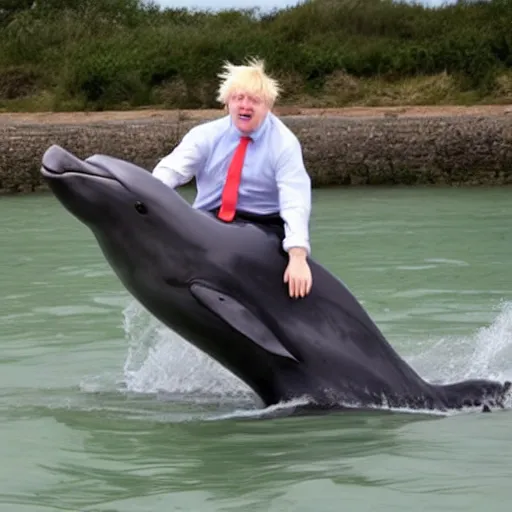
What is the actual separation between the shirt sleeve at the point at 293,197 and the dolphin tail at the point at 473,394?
1071mm

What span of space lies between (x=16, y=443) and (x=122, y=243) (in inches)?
45.8

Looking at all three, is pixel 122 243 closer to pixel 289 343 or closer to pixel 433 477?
pixel 289 343

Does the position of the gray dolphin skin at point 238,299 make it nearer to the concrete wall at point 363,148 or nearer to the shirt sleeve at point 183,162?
the shirt sleeve at point 183,162

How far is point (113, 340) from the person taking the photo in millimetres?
10961

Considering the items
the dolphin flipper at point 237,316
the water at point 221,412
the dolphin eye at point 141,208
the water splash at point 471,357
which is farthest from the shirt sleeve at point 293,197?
the water splash at point 471,357

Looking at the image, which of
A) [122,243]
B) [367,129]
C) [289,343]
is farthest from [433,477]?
[367,129]

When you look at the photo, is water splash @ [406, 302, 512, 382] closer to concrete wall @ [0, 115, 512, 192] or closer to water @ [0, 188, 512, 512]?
water @ [0, 188, 512, 512]

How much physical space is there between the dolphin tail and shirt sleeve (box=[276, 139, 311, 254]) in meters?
1.07

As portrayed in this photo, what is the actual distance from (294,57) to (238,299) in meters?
23.8

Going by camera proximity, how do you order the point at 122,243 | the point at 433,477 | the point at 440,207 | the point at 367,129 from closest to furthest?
the point at 433,477, the point at 122,243, the point at 440,207, the point at 367,129

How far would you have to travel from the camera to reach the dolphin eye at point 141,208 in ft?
26.3

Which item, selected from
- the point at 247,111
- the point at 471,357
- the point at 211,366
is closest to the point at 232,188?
the point at 247,111

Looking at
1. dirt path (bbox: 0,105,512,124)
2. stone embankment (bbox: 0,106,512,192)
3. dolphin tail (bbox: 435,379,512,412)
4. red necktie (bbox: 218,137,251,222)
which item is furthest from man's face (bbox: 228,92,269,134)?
dirt path (bbox: 0,105,512,124)

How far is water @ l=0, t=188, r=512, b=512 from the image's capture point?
652 centimetres
